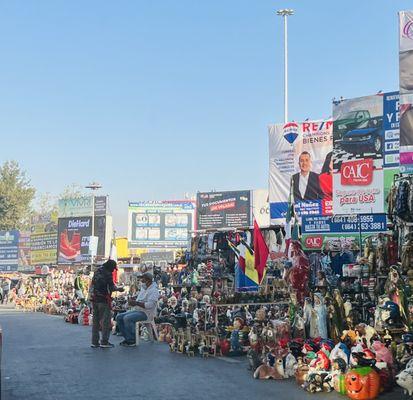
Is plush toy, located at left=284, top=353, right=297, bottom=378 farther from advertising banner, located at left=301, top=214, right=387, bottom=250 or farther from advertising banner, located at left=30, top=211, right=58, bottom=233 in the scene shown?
advertising banner, located at left=30, top=211, right=58, bottom=233

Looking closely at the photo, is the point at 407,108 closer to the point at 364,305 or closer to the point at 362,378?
the point at 364,305

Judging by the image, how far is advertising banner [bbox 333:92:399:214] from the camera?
1597 centimetres

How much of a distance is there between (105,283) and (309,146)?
1129 cm

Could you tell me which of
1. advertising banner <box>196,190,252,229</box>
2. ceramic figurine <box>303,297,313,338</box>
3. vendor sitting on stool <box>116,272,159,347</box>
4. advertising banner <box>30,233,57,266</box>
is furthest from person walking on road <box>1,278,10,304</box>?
ceramic figurine <box>303,297,313,338</box>

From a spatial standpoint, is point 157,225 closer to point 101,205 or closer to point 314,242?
point 101,205

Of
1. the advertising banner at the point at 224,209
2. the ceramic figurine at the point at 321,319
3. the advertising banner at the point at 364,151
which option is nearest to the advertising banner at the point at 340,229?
the advertising banner at the point at 364,151

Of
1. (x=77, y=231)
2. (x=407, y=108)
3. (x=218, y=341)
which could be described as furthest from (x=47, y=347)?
(x=77, y=231)

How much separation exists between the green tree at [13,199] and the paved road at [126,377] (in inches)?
2739

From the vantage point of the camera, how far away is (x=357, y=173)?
634 inches

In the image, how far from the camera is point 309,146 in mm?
22781

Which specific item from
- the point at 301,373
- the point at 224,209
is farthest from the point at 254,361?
the point at 224,209

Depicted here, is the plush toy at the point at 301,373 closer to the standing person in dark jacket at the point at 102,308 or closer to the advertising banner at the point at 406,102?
the advertising banner at the point at 406,102

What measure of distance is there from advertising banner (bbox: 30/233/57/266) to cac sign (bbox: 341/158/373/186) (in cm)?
4634

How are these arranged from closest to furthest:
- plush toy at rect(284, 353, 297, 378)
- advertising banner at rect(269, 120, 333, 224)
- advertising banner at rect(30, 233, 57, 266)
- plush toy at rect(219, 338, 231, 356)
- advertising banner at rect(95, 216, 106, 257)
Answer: plush toy at rect(284, 353, 297, 378) → plush toy at rect(219, 338, 231, 356) → advertising banner at rect(269, 120, 333, 224) → advertising banner at rect(95, 216, 106, 257) → advertising banner at rect(30, 233, 57, 266)
